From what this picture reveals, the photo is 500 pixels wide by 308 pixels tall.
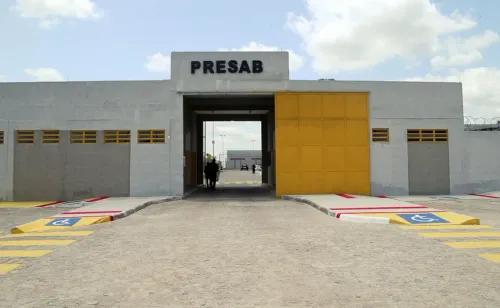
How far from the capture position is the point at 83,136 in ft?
62.5

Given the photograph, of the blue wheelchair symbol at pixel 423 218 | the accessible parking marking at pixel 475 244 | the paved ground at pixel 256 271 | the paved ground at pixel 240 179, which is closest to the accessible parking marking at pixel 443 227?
the blue wheelchair symbol at pixel 423 218

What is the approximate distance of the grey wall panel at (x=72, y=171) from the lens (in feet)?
62.1

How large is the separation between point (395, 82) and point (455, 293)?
638 inches

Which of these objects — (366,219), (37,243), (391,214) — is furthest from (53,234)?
(391,214)

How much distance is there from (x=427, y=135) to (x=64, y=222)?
16.8m

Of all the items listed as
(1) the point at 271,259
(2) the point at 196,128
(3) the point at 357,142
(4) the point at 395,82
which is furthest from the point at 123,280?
(2) the point at 196,128

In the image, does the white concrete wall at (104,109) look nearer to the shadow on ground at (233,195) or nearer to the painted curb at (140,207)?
the painted curb at (140,207)

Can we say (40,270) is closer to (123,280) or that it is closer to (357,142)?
(123,280)

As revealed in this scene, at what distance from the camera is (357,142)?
1933cm

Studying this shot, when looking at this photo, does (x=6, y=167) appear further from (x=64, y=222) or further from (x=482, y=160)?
(x=482, y=160)

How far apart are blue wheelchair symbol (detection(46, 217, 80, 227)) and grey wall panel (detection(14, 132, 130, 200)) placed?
6.87m

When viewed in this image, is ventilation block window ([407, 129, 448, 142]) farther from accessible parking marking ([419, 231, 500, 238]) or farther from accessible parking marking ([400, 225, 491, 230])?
accessible parking marking ([419, 231, 500, 238])

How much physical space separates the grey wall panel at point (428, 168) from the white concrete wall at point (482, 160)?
122 cm

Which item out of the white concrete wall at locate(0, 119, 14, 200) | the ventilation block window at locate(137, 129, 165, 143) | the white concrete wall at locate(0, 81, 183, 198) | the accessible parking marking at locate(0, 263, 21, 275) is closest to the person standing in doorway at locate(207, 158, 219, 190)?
the white concrete wall at locate(0, 81, 183, 198)
